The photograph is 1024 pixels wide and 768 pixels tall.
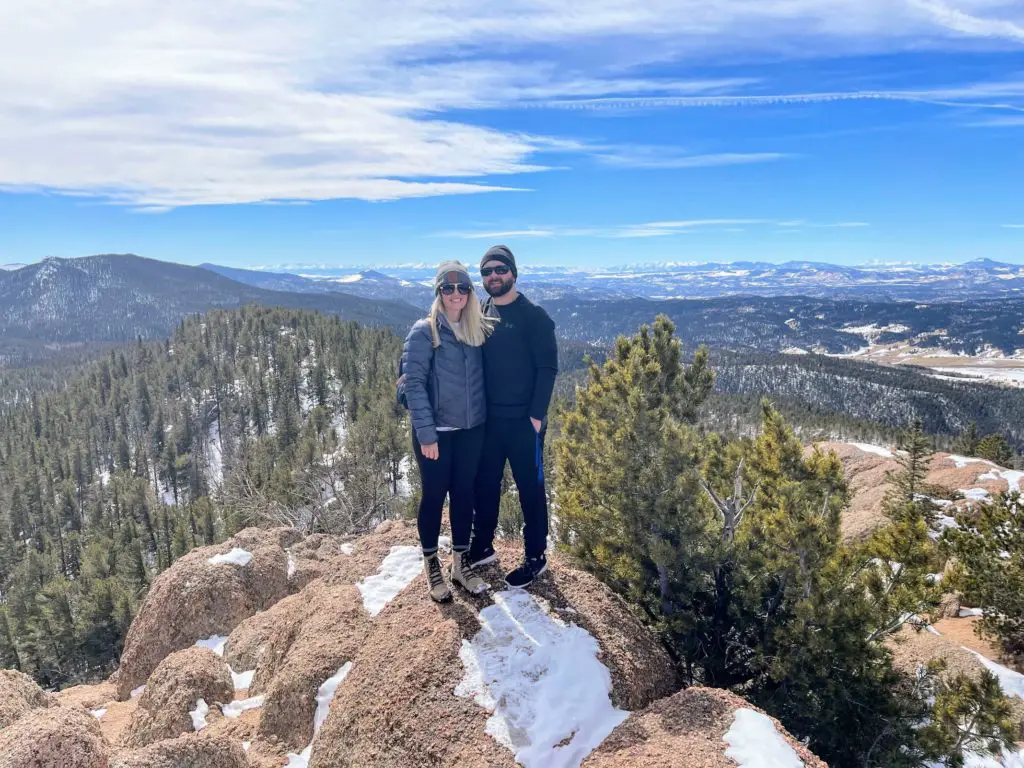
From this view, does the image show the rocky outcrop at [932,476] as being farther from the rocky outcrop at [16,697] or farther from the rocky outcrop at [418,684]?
the rocky outcrop at [16,697]

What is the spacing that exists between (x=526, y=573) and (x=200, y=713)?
5460mm

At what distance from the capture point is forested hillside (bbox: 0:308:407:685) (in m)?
46.8

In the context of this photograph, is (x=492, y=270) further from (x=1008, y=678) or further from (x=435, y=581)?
(x=1008, y=678)

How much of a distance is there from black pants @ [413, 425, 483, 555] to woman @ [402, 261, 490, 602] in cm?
1

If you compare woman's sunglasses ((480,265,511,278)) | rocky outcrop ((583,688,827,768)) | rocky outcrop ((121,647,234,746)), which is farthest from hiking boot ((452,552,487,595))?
rocky outcrop ((121,647,234,746))

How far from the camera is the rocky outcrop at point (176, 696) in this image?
26.1ft

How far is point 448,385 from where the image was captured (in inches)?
243

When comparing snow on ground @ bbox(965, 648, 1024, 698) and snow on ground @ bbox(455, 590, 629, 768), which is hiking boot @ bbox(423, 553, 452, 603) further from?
snow on ground @ bbox(965, 648, 1024, 698)

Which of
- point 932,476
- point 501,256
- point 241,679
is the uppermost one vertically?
point 501,256

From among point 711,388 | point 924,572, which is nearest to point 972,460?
point 711,388

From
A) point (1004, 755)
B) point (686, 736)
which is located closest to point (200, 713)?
point (686, 736)

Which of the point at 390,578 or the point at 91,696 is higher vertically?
the point at 390,578

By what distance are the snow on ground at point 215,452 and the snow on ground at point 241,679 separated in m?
94.9

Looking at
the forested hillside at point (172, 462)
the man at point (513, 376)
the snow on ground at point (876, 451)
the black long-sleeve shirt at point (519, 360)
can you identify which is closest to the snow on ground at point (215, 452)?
the forested hillside at point (172, 462)
